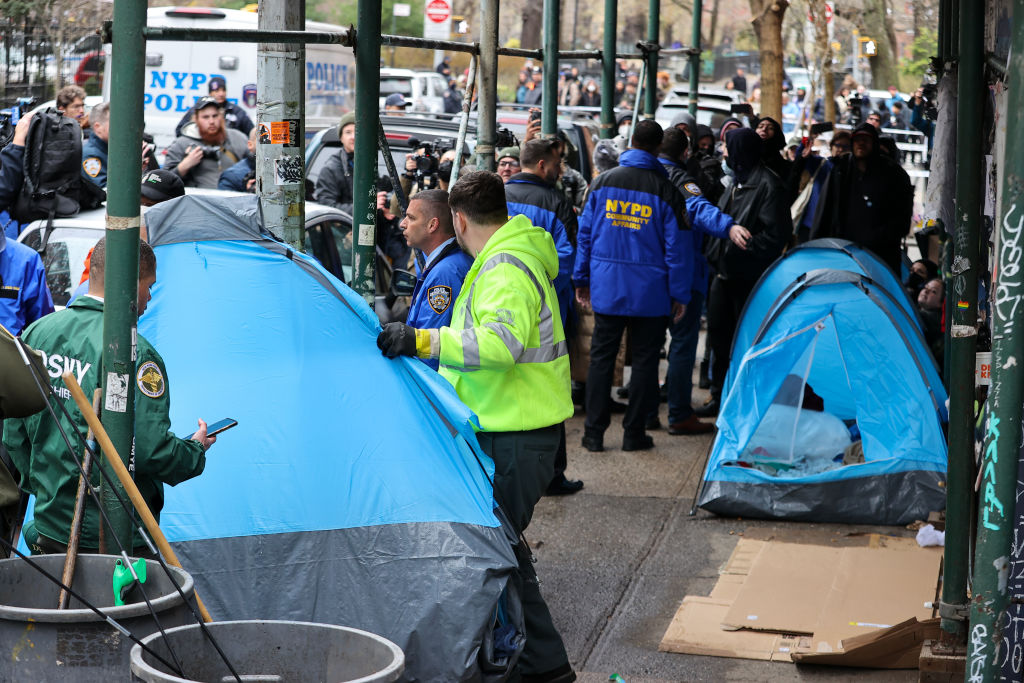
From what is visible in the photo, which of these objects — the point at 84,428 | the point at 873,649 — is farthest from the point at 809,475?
the point at 84,428

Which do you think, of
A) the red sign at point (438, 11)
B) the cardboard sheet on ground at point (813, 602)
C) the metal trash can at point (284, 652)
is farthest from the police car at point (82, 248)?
the red sign at point (438, 11)

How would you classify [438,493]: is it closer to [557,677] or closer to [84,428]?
[557,677]

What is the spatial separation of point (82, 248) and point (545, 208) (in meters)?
2.64

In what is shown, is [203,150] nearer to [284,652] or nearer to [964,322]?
[964,322]

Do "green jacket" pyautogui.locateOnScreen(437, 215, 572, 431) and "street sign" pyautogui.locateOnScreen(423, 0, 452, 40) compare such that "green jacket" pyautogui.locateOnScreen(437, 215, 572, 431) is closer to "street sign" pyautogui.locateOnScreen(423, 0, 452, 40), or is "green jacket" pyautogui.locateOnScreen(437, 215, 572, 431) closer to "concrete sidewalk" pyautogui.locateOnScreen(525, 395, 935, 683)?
"concrete sidewalk" pyautogui.locateOnScreen(525, 395, 935, 683)

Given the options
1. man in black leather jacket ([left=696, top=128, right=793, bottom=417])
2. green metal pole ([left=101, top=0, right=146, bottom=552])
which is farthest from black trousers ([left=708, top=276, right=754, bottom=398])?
green metal pole ([left=101, top=0, right=146, bottom=552])

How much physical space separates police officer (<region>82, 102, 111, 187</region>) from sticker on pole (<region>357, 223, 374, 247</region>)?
3474 mm

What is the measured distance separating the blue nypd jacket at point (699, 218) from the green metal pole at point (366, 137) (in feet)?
11.1

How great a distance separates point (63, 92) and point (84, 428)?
6825 mm

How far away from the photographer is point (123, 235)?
3.27 metres

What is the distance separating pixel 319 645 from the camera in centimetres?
303

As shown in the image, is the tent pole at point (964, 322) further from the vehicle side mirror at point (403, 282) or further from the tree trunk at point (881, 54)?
the tree trunk at point (881, 54)

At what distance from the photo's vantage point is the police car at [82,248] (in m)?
6.40

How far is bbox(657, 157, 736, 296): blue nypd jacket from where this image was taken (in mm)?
8516
